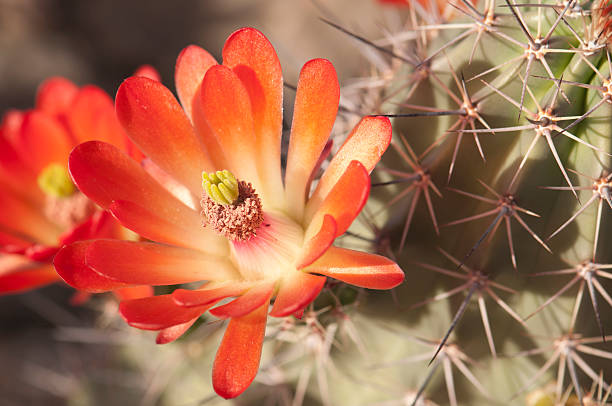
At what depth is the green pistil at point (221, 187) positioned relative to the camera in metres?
0.68

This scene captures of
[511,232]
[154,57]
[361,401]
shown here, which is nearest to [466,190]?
[511,232]

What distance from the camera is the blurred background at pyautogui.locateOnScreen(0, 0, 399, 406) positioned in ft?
5.43

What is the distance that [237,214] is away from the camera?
27.0 inches

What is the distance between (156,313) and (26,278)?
370 millimetres

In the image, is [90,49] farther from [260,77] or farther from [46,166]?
[260,77]

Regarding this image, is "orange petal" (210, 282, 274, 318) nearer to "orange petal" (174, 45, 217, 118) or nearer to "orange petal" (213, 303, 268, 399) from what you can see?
"orange petal" (213, 303, 268, 399)

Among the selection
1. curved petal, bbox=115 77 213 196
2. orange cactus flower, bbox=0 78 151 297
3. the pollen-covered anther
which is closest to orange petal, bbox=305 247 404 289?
the pollen-covered anther

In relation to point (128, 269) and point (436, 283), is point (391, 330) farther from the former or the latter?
point (128, 269)

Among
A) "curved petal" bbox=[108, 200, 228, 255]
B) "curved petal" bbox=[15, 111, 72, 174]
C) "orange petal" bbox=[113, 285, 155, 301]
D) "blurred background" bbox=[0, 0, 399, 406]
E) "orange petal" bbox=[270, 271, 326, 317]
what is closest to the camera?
"orange petal" bbox=[270, 271, 326, 317]

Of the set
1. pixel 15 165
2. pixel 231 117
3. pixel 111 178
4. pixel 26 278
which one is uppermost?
pixel 231 117

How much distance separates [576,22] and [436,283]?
362 mm

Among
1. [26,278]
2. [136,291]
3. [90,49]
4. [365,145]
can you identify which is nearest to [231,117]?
[365,145]

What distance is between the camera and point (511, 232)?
72 centimetres

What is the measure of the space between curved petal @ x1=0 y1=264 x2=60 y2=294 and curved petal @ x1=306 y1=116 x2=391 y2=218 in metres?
0.46
